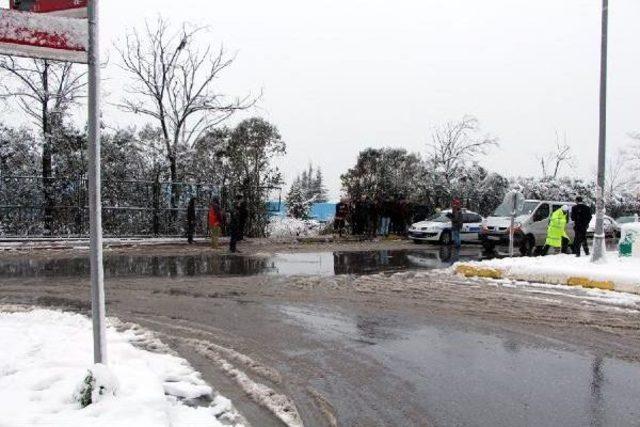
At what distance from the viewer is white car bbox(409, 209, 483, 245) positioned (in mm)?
23531

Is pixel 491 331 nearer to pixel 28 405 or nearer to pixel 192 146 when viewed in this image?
pixel 28 405

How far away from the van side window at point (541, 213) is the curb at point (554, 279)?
7708mm

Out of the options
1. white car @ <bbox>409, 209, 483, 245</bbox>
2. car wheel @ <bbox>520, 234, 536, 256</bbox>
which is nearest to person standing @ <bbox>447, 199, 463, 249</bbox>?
car wheel @ <bbox>520, 234, 536, 256</bbox>

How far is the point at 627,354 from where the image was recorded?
259 inches

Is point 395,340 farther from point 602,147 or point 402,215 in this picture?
point 402,215

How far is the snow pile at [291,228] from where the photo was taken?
80.4 ft

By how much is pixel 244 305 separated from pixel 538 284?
20.9 feet

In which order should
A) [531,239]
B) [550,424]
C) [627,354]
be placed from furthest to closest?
[531,239] < [627,354] < [550,424]

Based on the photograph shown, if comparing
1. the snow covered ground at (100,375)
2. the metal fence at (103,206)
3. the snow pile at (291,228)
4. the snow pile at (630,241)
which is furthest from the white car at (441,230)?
the snow covered ground at (100,375)

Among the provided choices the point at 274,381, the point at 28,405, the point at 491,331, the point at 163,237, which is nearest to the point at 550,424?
the point at 274,381

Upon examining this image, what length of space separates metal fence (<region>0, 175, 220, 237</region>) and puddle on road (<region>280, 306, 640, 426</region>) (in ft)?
49.4

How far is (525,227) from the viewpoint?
19812mm

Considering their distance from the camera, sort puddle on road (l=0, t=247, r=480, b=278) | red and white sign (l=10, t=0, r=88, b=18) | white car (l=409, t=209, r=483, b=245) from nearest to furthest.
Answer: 1. red and white sign (l=10, t=0, r=88, b=18)
2. puddle on road (l=0, t=247, r=480, b=278)
3. white car (l=409, t=209, r=483, b=245)

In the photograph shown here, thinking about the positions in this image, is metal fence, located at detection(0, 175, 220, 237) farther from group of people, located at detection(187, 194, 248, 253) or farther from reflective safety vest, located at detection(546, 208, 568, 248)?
reflective safety vest, located at detection(546, 208, 568, 248)
